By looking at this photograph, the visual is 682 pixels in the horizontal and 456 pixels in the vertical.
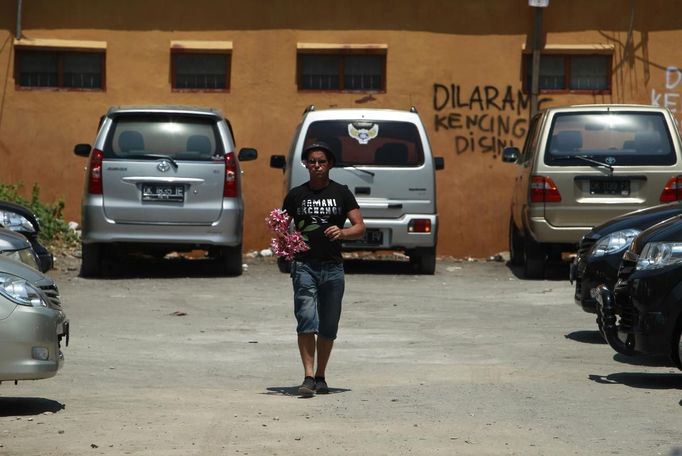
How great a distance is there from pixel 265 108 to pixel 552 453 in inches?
536

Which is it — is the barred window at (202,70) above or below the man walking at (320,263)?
above

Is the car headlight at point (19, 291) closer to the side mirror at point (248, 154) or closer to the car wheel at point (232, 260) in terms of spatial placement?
the car wheel at point (232, 260)

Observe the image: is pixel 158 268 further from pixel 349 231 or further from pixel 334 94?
pixel 349 231

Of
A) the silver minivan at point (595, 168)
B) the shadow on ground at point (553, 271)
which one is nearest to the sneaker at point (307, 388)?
the silver minivan at point (595, 168)

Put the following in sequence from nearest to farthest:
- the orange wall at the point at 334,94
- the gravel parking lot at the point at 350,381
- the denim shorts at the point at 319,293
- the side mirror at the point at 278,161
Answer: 1. the gravel parking lot at the point at 350,381
2. the denim shorts at the point at 319,293
3. the side mirror at the point at 278,161
4. the orange wall at the point at 334,94

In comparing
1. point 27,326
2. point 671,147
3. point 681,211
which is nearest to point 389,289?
point 671,147

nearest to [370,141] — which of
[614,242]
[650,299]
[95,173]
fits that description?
[95,173]

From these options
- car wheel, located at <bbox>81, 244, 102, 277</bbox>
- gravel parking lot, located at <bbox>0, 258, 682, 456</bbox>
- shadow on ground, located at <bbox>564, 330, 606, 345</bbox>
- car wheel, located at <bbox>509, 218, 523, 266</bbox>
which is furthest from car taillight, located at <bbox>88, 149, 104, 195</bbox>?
shadow on ground, located at <bbox>564, 330, 606, 345</bbox>

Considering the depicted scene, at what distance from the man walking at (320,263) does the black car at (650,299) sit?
1.81 metres

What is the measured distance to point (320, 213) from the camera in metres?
10.3

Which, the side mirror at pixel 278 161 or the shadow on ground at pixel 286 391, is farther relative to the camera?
the side mirror at pixel 278 161

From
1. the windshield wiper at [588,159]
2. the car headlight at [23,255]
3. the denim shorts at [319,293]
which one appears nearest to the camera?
the denim shorts at [319,293]

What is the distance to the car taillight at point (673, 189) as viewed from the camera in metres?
17.2

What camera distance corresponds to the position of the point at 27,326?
8836mm
